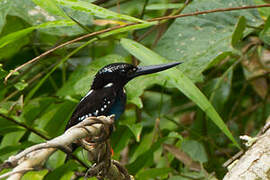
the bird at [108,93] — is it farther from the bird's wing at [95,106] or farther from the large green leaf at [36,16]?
the large green leaf at [36,16]

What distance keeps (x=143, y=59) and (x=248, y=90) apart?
6.38 ft

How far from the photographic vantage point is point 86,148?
1.26 meters

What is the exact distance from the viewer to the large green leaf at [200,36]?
2656mm

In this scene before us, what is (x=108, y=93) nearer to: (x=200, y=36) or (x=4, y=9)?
(x=4, y=9)

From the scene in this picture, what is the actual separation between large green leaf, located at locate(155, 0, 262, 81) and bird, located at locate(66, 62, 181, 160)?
0.62m

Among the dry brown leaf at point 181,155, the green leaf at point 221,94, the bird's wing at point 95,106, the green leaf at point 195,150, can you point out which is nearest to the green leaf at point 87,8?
the bird's wing at point 95,106

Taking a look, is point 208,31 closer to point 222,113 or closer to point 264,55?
point 222,113

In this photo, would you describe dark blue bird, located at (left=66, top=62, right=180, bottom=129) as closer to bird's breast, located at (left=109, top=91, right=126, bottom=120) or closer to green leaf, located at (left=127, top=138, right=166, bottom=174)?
bird's breast, located at (left=109, top=91, right=126, bottom=120)

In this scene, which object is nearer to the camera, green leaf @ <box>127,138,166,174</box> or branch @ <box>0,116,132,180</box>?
branch @ <box>0,116,132,180</box>

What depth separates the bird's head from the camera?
6.52 feet

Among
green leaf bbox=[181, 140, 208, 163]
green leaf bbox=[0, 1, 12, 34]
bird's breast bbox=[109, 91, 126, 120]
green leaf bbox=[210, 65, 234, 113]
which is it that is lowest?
green leaf bbox=[181, 140, 208, 163]

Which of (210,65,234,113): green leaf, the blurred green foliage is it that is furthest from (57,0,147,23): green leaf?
(210,65,234,113): green leaf

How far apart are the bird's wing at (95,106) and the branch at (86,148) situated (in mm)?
440

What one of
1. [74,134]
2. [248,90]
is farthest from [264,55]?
[74,134]
